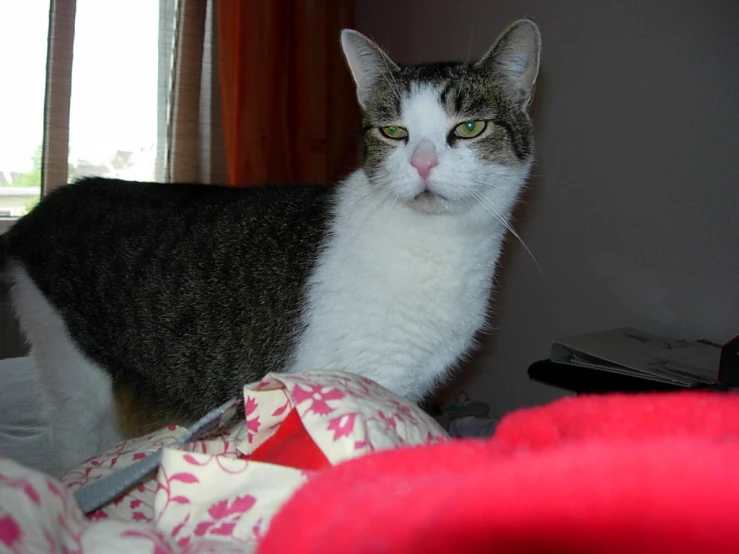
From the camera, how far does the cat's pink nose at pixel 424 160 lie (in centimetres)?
98

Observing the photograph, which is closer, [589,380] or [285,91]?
[589,380]

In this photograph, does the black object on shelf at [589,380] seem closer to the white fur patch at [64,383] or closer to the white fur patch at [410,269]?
the white fur patch at [410,269]

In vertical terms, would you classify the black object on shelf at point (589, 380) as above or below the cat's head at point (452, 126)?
below

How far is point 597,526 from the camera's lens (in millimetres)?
261

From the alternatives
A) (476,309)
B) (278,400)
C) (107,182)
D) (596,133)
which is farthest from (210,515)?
(596,133)

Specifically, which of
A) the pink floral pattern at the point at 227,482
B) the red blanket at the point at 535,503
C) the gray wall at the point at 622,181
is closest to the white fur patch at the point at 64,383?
the pink floral pattern at the point at 227,482

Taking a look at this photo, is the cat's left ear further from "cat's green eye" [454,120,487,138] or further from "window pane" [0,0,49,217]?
"window pane" [0,0,49,217]

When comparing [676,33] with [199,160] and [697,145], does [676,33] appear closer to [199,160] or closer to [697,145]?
[697,145]

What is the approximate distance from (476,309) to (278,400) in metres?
0.68

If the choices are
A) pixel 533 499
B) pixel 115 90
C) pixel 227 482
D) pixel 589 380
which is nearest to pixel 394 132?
pixel 589 380

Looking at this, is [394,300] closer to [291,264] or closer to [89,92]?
[291,264]

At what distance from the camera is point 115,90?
2377 millimetres

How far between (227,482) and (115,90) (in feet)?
7.60

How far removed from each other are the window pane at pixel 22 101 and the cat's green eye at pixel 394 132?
1659 millimetres
